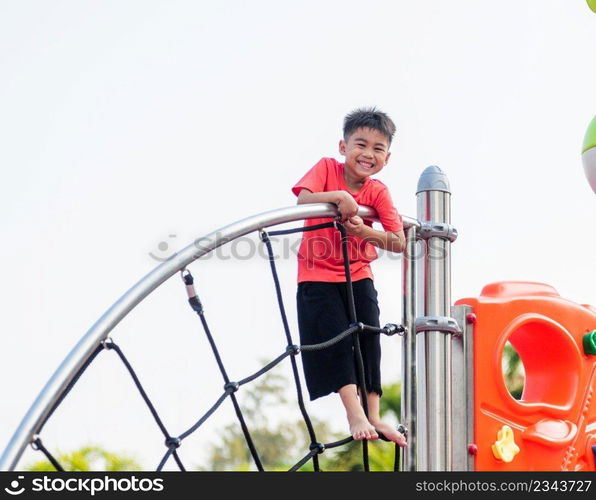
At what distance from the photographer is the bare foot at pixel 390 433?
9.01 ft

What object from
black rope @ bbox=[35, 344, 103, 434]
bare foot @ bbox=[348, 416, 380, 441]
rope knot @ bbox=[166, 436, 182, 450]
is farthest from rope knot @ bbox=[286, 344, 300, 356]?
black rope @ bbox=[35, 344, 103, 434]

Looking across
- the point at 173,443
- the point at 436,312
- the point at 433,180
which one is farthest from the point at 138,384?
the point at 433,180

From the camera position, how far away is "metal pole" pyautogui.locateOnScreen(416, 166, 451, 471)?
2812 millimetres

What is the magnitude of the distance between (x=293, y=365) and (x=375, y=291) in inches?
17.8

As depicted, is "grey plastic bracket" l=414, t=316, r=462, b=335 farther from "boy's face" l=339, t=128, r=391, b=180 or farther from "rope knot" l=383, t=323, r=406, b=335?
"boy's face" l=339, t=128, r=391, b=180

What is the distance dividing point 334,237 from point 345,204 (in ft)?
0.50

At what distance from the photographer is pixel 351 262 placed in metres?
2.90

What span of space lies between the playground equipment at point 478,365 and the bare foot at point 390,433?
0.05 meters

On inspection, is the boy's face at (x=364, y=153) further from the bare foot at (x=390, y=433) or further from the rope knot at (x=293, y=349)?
the bare foot at (x=390, y=433)

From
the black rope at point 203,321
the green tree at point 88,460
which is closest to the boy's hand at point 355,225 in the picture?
the black rope at point 203,321

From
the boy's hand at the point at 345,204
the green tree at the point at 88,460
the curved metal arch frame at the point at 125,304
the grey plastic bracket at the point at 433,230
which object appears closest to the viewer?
the curved metal arch frame at the point at 125,304

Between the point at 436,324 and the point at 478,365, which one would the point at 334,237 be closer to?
the point at 436,324
